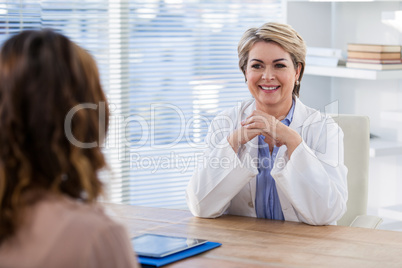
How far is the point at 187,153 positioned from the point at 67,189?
3.12 meters

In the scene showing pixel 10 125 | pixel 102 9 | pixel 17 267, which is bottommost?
pixel 17 267

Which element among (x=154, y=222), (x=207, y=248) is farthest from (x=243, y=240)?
(x=154, y=222)

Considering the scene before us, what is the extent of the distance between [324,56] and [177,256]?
88.5 inches

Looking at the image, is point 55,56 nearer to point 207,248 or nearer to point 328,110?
point 207,248

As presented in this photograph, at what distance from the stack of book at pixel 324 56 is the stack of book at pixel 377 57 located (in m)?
0.16

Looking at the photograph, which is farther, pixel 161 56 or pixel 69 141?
pixel 161 56

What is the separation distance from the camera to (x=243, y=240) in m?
1.83

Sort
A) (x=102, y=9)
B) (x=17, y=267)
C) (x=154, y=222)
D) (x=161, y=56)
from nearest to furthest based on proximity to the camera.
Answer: (x=17, y=267) < (x=154, y=222) < (x=102, y=9) < (x=161, y=56)

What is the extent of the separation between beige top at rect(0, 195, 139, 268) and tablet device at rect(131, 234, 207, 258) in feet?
2.26

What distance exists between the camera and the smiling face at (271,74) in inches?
94.4

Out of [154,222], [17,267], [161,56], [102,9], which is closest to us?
[17,267]

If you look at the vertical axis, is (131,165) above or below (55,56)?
below

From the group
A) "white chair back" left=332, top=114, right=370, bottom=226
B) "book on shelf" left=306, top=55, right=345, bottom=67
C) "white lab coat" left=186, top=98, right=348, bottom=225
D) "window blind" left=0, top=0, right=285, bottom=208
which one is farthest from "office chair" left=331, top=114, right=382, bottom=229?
"window blind" left=0, top=0, right=285, bottom=208

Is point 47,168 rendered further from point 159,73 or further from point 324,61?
point 159,73
